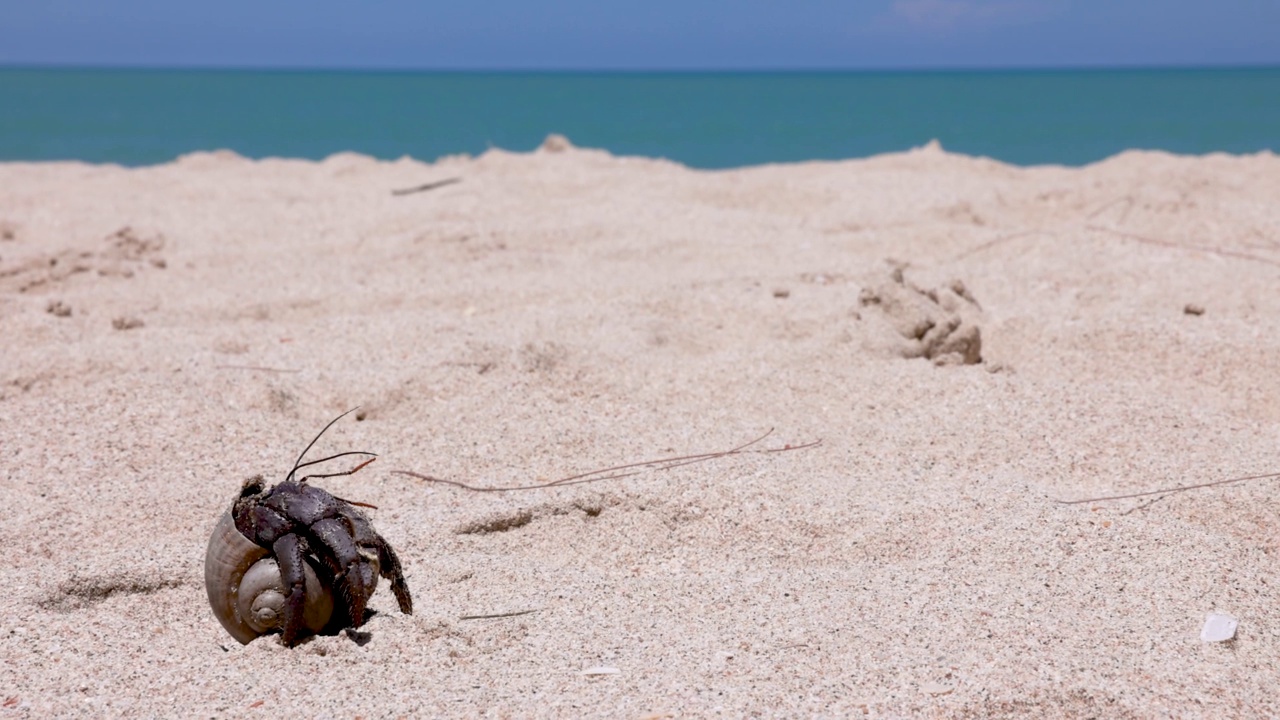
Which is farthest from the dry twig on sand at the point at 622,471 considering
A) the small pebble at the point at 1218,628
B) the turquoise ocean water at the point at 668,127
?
the turquoise ocean water at the point at 668,127

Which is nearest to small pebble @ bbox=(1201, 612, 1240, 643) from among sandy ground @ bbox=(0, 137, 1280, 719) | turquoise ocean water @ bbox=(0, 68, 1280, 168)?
sandy ground @ bbox=(0, 137, 1280, 719)

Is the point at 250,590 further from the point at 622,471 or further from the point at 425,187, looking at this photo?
the point at 425,187

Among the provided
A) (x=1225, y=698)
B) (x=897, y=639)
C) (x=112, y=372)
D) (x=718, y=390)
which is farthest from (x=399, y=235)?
(x=1225, y=698)

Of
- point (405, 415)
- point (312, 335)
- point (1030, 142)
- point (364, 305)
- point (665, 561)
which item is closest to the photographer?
point (665, 561)

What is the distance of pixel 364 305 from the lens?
16.8ft

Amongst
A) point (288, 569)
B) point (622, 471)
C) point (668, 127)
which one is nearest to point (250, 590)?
point (288, 569)

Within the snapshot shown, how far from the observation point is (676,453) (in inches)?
132

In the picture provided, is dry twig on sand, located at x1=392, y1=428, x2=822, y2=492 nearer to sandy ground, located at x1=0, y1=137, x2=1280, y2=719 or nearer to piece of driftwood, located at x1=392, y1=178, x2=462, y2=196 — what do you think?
sandy ground, located at x1=0, y1=137, x2=1280, y2=719

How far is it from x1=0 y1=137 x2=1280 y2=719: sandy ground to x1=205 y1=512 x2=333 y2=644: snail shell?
6cm

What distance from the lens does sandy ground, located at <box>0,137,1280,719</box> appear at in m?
2.18

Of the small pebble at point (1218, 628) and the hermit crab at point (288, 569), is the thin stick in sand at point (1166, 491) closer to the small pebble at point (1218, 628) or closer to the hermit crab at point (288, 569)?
the small pebble at point (1218, 628)

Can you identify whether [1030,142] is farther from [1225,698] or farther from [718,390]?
[1225,698]

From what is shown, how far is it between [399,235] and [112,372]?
280cm

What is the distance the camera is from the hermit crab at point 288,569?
225 centimetres
